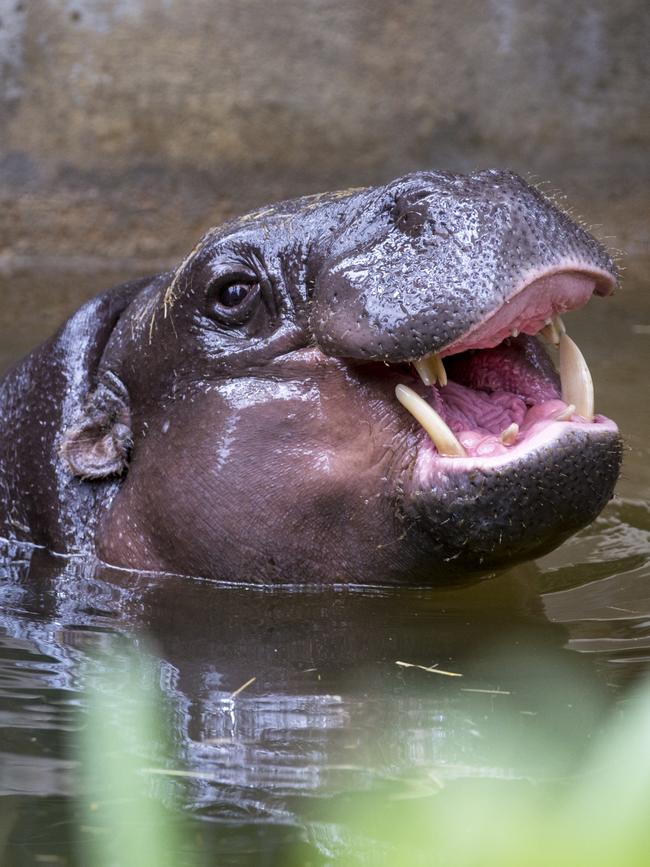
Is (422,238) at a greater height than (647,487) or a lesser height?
greater

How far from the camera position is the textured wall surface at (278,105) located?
909 centimetres

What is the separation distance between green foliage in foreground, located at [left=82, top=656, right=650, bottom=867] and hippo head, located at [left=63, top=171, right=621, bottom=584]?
65cm

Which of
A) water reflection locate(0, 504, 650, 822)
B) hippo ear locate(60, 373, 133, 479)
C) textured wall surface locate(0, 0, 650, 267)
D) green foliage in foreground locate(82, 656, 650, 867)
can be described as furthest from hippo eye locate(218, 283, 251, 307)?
textured wall surface locate(0, 0, 650, 267)

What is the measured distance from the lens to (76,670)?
3318 mm

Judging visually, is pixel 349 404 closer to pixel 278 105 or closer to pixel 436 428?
pixel 436 428

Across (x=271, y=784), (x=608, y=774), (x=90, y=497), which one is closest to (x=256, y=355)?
(x=90, y=497)

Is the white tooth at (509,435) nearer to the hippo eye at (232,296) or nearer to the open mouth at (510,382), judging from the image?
the open mouth at (510,382)

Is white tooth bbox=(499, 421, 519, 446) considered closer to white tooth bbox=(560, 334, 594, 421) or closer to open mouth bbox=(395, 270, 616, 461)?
open mouth bbox=(395, 270, 616, 461)

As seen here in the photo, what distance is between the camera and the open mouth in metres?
3.25

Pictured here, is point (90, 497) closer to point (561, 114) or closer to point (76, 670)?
point (76, 670)

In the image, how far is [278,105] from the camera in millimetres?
9234

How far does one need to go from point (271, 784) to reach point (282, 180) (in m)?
7.04

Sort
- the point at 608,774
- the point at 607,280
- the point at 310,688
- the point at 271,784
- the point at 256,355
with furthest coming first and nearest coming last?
the point at 256,355 → the point at 607,280 → the point at 310,688 → the point at 271,784 → the point at 608,774

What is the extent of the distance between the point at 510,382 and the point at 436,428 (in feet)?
1.36
